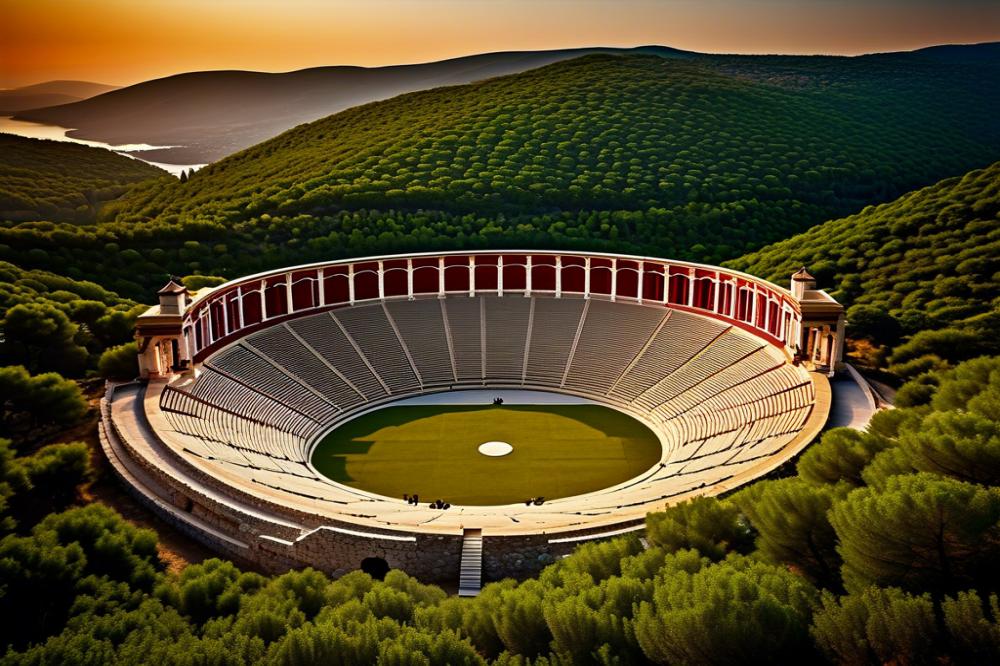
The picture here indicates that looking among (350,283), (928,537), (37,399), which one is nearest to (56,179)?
(350,283)

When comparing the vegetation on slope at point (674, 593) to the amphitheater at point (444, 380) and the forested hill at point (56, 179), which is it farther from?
the forested hill at point (56, 179)

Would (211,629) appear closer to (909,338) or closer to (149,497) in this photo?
(149,497)

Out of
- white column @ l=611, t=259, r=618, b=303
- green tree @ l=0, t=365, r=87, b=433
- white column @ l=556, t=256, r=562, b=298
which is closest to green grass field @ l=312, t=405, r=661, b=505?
green tree @ l=0, t=365, r=87, b=433

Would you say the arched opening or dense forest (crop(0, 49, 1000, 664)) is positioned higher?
dense forest (crop(0, 49, 1000, 664))

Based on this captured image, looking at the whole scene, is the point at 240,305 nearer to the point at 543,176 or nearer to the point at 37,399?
the point at 37,399

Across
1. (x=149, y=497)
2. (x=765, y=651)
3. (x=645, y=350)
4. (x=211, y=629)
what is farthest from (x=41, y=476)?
(x=645, y=350)

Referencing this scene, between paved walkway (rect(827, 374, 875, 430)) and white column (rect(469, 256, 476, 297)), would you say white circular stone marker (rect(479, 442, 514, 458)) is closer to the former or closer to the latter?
paved walkway (rect(827, 374, 875, 430))
